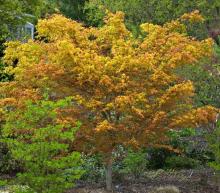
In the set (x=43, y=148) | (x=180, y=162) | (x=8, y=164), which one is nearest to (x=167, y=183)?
(x=180, y=162)

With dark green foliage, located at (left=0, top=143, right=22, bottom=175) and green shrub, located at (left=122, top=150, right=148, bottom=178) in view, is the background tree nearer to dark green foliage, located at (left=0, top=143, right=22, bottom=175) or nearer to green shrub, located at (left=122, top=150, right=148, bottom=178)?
green shrub, located at (left=122, top=150, right=148, bottom=178)

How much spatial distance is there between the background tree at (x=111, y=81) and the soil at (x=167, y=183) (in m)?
1.01

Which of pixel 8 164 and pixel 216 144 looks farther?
pixel 8 164

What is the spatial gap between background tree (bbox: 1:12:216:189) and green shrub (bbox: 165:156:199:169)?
3.28 meters

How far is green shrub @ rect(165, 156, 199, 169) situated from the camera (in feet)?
40.1

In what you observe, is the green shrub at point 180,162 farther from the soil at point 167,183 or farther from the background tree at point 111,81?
the background tree at point 111,81

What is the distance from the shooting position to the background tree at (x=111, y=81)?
328 inches

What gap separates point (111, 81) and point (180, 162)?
14.9ft

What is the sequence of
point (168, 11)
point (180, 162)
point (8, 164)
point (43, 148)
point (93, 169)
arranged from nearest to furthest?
point (43, 148), point (93, 169), point (8, 164), point (180, 162), point (168, 11)

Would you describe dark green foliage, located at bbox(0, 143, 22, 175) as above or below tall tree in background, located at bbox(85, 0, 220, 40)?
below

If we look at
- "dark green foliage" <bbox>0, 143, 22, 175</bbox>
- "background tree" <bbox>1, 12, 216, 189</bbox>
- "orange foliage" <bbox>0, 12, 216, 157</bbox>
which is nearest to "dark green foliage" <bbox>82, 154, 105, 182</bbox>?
"dark green foliage" <bbox>0, 143, 22, 175</bbox>

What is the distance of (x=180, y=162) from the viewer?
12227 millimetres

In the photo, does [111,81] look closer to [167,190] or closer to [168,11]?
[167,190]

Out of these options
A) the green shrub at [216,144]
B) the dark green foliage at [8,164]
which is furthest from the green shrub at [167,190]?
the dark green foliage at [8,164]
